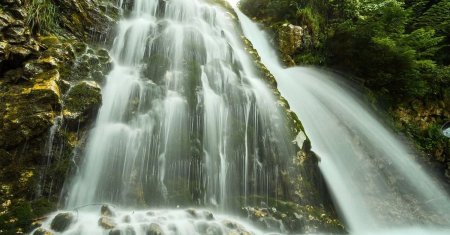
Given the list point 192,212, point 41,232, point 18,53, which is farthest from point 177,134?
point 18,53

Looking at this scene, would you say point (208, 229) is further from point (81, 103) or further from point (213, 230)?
point (81, 103)

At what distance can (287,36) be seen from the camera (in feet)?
39.8

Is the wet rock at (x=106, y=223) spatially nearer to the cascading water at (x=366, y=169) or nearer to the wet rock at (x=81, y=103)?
the wet rock at (x=81, y=103)

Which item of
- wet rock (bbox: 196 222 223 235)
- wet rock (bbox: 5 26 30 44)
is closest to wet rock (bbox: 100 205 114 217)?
wet rock (bbox: 196 222 223 235)

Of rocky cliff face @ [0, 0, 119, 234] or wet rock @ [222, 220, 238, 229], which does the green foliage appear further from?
wet rock @ [222, 220, 238, 229]

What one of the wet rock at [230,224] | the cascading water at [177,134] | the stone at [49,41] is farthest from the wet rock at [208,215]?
the stone at [49,41]

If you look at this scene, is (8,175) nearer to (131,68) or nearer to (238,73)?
(131,68)

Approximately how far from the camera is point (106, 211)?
15.9ft

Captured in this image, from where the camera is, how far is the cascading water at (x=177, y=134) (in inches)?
209

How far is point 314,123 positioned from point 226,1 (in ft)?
21.6

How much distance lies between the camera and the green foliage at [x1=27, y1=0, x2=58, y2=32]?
21.1ft

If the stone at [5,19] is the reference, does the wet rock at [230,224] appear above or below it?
below

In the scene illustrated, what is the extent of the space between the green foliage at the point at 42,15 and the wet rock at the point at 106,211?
389cm

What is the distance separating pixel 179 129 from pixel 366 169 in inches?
199
